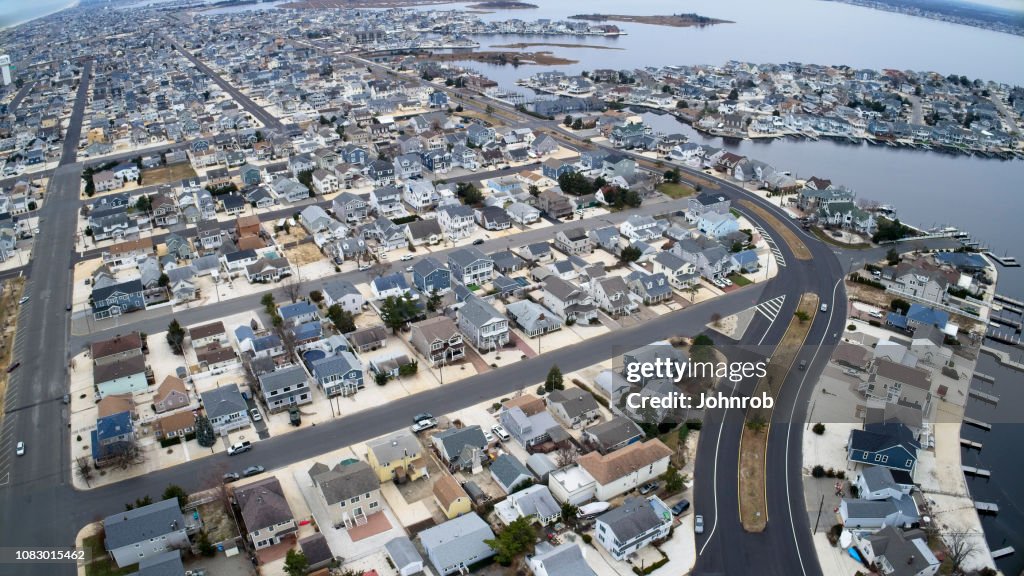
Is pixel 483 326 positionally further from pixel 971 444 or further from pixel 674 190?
pixel 674 190

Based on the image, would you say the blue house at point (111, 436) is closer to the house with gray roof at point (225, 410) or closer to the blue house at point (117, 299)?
the house with gray roof at point (225, 410)

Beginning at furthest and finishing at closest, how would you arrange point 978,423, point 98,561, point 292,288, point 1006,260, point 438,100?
1. point 438,100
2. point 1006,260
3. point 292,288
4. point 978,423
5. point 98,561

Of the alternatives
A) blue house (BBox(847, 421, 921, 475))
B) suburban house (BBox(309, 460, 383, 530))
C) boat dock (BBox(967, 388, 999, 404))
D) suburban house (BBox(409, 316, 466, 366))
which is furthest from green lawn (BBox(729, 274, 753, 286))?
suburban house (BBox(309, 460, 383, 530))

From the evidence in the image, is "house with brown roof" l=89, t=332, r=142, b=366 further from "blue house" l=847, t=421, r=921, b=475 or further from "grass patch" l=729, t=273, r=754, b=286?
"grass patch" l=729, t=273, r=754, b=286

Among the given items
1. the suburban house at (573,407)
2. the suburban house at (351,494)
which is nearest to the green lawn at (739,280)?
the suburban house at (573,407)

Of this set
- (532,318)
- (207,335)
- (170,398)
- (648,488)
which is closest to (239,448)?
(170,398)

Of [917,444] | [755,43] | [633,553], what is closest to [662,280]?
[917,444]
